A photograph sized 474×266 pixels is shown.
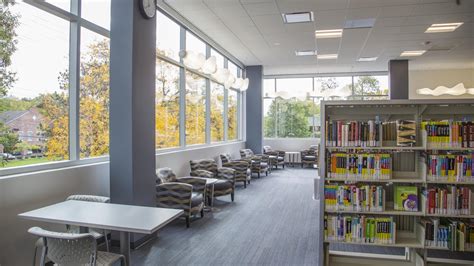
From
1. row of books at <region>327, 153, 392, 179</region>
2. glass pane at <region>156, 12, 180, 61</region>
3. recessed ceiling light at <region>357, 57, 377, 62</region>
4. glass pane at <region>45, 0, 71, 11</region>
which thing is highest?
recessed ceiling light at <region>357, 57, 377, 62</region>

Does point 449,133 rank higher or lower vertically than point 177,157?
higher

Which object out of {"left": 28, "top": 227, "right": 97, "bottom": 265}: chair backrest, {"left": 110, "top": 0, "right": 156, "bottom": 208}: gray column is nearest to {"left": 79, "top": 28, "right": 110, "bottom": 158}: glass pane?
{"left": 110, "top": 0, "right": 156, "bottom": 208}: gray column

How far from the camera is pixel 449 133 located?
128 inches

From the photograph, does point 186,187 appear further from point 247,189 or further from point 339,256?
point 247,189

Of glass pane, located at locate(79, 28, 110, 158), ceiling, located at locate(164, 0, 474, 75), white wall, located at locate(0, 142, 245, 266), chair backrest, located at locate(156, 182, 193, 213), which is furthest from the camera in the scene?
ceiling, located at locate(164, 0, 474, 75)

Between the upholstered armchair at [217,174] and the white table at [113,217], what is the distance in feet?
11.5

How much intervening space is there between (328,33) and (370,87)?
599 centimetres

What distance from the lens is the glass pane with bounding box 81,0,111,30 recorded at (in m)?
4.31

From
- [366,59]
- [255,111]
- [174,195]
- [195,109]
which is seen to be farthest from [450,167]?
[255,111]

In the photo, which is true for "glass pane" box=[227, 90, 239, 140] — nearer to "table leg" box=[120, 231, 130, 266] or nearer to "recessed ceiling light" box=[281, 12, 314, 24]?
"recessed ceiling light" box=[281, 12, 314, 24]

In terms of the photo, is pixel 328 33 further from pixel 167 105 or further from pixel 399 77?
pixel 399 77

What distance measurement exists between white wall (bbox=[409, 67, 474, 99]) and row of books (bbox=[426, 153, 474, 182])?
959 centimetres

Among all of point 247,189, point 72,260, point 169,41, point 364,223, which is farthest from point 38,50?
point 247,189

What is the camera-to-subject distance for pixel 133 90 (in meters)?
4.08
